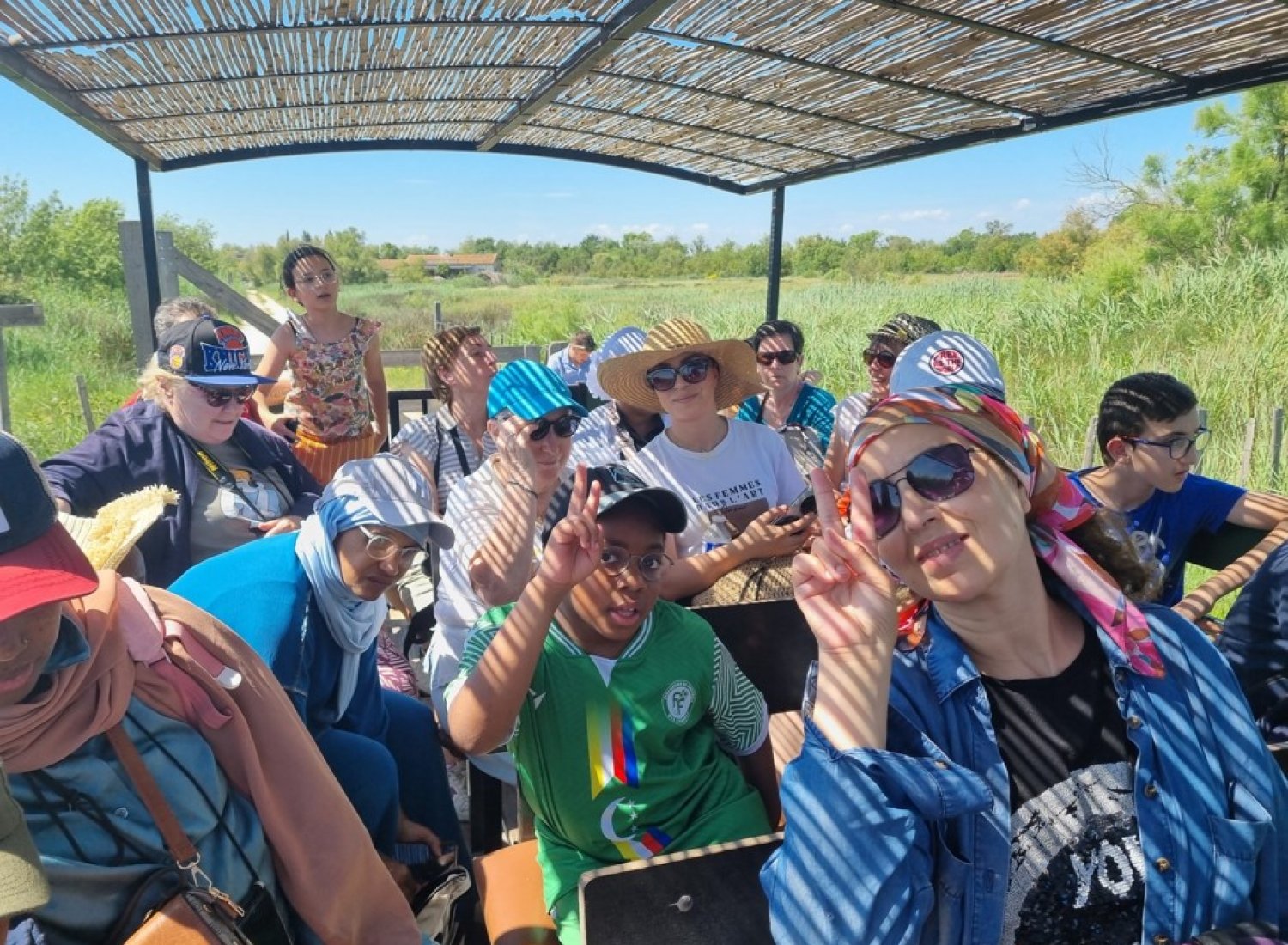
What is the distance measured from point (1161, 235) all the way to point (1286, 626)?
1006 inches

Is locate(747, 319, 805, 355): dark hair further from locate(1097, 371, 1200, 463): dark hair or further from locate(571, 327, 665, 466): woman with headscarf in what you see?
locate(1097, 371, 1200, 463): dark hair

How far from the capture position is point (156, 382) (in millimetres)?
3066

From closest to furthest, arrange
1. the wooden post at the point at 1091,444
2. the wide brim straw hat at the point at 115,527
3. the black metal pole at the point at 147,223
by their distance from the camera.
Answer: the wide brim straw hat at the point at 115,527, the black metal pole at the point at 147,223, the wooden post at the point at 1091,444

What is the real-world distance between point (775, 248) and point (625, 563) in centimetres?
517

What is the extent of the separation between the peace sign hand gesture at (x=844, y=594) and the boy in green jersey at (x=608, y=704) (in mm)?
680

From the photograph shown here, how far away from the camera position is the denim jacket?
1.21 meters

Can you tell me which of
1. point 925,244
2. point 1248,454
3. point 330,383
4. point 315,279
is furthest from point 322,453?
point 925,244

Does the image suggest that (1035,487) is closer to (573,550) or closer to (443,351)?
(573,550)

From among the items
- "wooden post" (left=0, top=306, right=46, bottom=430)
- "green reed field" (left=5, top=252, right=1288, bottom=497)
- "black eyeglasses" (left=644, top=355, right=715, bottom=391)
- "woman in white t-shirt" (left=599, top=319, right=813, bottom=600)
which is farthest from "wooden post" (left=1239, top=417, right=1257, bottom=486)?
"wooden post" (left=0, top=306, right=46, bottom=430)

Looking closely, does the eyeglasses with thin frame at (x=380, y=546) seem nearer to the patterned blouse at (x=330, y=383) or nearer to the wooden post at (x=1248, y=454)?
the patterned blouse at (x=330, y=383)

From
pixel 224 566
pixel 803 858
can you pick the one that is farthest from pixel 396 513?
pixel 803 858

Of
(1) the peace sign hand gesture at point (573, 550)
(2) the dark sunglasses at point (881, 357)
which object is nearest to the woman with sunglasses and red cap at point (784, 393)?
(2) the dark sunglasses at point (881, 357)

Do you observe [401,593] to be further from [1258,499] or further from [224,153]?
[1258,499]

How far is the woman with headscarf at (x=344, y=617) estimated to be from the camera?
6.66ft
